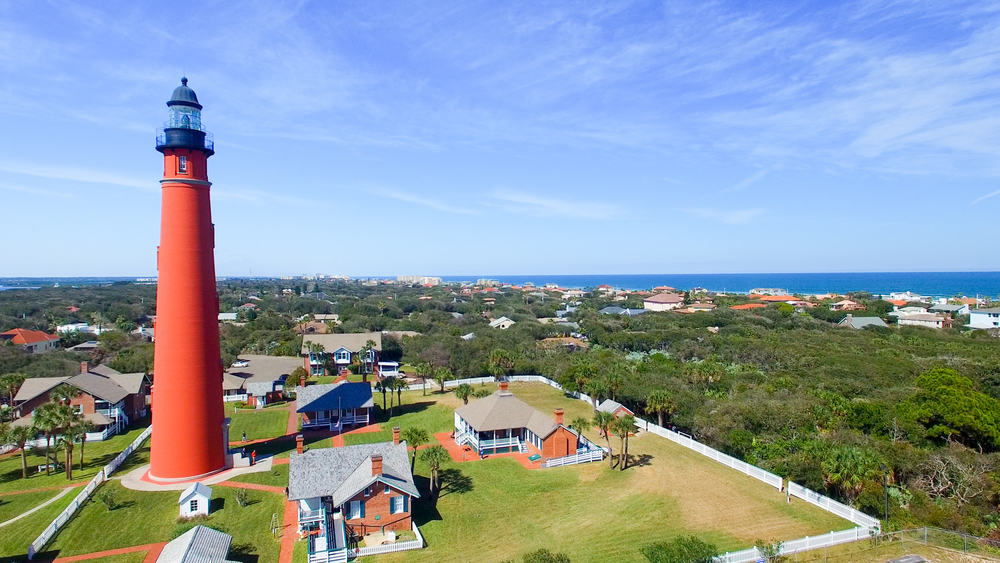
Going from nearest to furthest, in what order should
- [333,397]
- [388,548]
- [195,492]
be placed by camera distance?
[388,548] → [195,492] → [333,397]

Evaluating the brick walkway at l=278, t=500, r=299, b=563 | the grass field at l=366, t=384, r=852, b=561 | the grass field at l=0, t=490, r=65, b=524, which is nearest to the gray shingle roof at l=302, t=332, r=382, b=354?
the grass field at l=366, t=384, r=852, b=561

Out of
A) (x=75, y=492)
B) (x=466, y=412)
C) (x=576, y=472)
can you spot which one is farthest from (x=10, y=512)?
(x=576, y=472)

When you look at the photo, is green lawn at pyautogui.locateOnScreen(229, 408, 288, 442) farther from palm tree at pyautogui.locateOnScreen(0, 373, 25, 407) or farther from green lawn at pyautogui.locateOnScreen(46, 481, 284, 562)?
palm tree at pyautogui.locateOnScreen(0, 373, 25, 407)

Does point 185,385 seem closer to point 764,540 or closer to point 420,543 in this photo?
point 420,543

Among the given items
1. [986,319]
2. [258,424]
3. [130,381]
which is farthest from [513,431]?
[986,319]

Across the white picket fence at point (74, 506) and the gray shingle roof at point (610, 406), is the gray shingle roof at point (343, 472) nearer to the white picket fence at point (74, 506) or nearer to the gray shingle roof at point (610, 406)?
the white picket fence at point (74, 506)

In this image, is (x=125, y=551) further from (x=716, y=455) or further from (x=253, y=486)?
(x=716, y=455)
